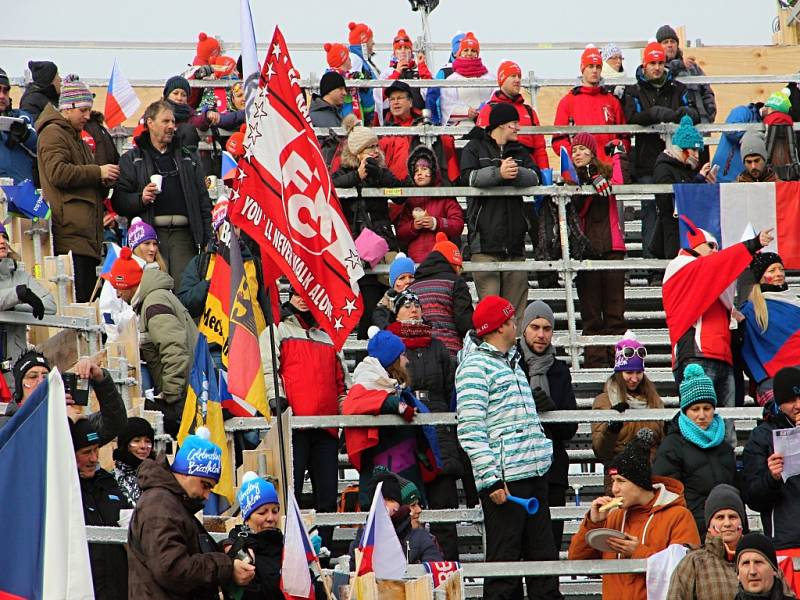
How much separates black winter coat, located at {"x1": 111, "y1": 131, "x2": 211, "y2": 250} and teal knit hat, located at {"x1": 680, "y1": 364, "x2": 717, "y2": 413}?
4664 mm

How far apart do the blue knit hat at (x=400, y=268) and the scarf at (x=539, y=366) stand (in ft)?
4.60

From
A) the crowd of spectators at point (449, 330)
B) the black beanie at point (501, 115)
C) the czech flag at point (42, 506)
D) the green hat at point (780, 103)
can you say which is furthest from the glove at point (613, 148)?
the czech flag at point (42, 506)

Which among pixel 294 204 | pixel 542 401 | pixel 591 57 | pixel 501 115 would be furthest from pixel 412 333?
pixel 591 57

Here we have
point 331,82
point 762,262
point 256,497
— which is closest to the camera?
point 256,497

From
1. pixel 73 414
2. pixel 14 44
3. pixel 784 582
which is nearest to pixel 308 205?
pixel 73 414

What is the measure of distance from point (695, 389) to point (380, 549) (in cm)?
360

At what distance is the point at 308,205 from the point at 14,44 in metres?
11.5

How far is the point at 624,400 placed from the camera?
13570 millimetres

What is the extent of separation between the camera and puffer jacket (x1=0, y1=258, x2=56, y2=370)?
40.7 feet

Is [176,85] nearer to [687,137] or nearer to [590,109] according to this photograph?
[590,109]

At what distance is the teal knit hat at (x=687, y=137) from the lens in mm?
17609

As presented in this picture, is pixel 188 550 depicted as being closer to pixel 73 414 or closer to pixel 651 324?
pixel 73 414

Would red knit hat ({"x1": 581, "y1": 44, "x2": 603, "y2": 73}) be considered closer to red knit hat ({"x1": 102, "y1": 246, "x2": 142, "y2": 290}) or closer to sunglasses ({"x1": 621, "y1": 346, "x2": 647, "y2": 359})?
sunglasses ({"x1": 621, "y1": 346, "x2": 647, "y2": 359})

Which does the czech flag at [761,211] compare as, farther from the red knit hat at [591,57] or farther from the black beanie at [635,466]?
the black beanie at [635,466]
